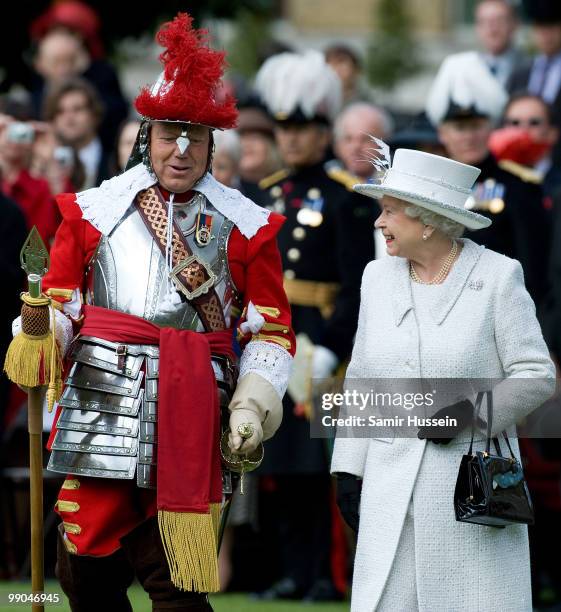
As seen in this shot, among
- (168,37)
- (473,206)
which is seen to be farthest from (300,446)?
(168,37)

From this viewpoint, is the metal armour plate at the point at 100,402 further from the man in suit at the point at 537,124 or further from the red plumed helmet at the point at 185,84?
the man in suit at the point at 537,124

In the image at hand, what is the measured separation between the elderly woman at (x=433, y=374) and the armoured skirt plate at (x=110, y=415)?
2.62ft

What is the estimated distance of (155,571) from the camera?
6238mm

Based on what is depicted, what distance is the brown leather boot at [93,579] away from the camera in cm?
627

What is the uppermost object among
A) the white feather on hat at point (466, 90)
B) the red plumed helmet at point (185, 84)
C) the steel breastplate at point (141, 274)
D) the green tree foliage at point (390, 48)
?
the green tree foliage at point (390, 48)

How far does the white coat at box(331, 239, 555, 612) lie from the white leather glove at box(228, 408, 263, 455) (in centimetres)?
47

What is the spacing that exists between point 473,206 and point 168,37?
304cm

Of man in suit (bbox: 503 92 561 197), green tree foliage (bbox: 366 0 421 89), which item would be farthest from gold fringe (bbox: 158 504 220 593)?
green tree foliage (bbox: 366 0 421 89)

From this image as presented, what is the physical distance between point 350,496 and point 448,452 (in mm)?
428

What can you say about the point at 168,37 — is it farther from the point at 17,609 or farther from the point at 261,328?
the point at 17,609

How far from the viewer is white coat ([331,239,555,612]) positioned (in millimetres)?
6258

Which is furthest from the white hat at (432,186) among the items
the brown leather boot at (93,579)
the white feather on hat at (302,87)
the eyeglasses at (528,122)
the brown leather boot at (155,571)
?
the eyeglasses at (528,122)

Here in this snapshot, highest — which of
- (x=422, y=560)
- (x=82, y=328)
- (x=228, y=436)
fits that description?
(x=82, y=328)

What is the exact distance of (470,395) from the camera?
6.32m
